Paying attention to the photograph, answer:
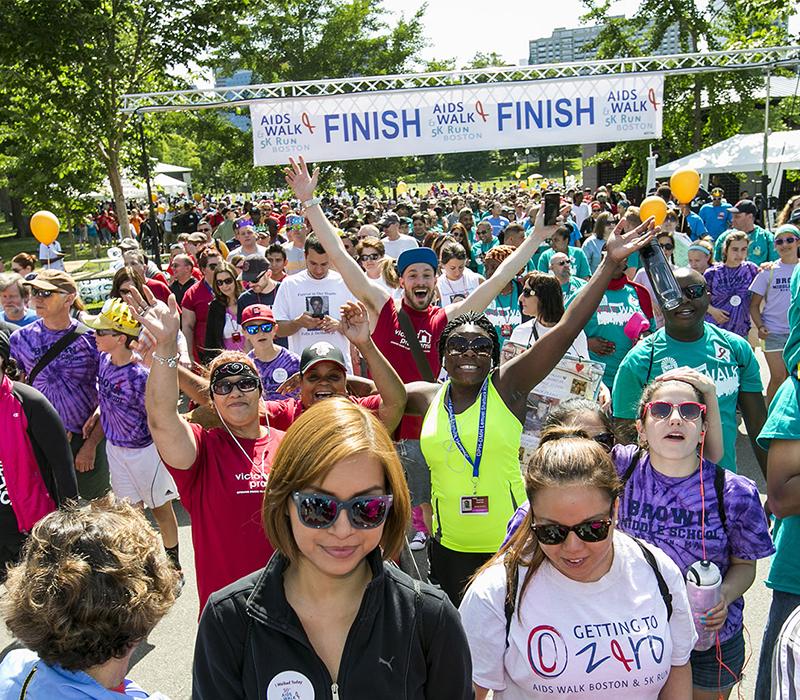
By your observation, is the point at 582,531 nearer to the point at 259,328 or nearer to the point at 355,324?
the point at 355,324

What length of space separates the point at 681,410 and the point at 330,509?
1.65 meters

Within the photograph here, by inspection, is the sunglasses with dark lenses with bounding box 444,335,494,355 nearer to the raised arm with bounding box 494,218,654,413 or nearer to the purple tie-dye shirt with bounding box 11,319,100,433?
the raised arm with bounding box 494,218,654,413

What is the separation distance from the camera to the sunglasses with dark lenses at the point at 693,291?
4.22 metres

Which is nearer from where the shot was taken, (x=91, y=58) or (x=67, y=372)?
(x=67, y=372)

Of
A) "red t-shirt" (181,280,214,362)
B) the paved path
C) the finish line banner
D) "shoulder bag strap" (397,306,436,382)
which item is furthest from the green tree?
the paved path

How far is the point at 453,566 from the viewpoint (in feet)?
11.5

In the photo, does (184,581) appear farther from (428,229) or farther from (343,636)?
(428,229)

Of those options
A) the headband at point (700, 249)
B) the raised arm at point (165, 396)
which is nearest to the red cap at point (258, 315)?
the raised arm at point (165, 396)

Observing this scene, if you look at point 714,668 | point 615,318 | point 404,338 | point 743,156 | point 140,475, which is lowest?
point 714,668

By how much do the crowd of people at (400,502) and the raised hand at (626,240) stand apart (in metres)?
0.01

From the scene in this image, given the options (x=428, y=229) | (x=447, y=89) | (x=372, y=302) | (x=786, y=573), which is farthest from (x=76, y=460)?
(x=428, y=229)

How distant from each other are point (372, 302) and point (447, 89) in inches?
229

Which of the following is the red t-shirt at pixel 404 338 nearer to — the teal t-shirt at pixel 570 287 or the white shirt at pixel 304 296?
the white shirt at pixel 304 296

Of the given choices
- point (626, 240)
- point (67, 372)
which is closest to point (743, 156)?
point (626, 240)
